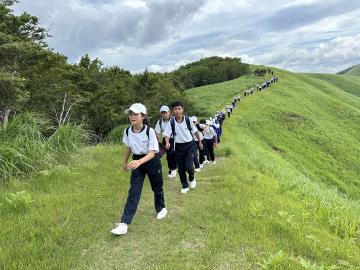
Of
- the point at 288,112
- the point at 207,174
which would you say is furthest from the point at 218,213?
the point at 288,112

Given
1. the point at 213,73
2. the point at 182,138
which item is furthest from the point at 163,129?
the point at 213,73

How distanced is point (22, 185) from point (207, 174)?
533 cm

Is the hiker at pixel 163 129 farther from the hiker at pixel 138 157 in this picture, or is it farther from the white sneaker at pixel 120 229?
the white sneaker at pixel 120 229

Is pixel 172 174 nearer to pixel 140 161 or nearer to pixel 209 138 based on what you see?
pixel 209 138

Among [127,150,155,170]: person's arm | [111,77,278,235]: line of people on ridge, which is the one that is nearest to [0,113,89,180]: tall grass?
[111,77,278,235]: line of people on ridge

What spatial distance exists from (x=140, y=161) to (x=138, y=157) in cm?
52

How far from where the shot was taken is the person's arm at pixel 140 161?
20.9ft

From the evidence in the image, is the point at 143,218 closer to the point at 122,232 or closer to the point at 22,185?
the point at 122,232

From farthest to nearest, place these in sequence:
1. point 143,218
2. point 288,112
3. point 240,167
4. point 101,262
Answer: point 288,112
point 240,167
point 143,218
point 101,262

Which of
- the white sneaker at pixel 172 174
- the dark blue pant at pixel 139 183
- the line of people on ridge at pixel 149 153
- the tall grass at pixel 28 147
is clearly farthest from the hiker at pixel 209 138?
the dark blue pant at pixel 139 183

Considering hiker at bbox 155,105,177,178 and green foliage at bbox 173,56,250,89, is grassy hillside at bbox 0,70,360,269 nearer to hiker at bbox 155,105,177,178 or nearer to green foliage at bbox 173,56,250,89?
hiker at bbox 155,105,177,178

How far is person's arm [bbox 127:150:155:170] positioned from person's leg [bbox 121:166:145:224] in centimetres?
39

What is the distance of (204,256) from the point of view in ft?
18.9

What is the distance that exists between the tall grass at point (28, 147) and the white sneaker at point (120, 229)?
3.92 meters
